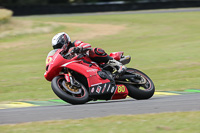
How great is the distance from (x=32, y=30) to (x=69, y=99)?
67.3 ft

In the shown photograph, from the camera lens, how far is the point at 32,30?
88.8ft

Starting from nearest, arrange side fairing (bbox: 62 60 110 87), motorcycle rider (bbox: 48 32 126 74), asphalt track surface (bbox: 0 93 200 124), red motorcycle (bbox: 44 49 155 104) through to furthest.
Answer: asphalt track surface (bbox: 0 93 200 124)
red motorcycle (bbox: 44 49 155 104)
side fairing (bbox: 62 60 110 87)
motorcycle rider (bbox: 48 32 126 74)

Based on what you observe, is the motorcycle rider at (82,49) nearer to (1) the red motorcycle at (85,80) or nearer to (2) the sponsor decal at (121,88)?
(1) the red motorcycle at (85,80)

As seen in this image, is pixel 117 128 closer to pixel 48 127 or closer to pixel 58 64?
pixel 48 127

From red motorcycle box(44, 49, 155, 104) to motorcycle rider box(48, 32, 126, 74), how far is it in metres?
0.09

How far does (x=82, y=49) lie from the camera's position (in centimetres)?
771

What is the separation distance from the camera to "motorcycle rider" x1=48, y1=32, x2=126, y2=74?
7.75 metres

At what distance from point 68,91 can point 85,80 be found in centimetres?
57

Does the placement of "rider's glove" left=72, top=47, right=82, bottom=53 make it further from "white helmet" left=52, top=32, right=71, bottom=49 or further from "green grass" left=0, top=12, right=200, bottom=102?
"green grass" left=0, top=12, right=200, bottom=102

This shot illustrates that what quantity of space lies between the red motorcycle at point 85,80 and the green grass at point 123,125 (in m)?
1.57

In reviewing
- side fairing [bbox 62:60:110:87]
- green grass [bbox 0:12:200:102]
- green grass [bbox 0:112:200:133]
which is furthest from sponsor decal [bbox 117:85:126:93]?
green grass [bbox 0:12:200:102]

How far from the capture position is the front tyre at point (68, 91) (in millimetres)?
7133

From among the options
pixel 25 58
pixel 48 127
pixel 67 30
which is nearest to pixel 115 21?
pixel 67 30

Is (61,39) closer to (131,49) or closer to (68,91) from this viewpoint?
(68,91)
